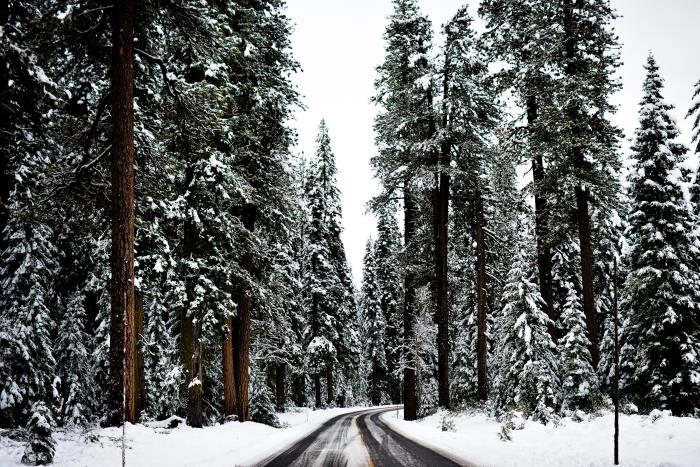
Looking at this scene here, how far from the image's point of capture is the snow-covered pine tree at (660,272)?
17.9 metres

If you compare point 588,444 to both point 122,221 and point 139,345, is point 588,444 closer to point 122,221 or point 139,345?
point 122,221

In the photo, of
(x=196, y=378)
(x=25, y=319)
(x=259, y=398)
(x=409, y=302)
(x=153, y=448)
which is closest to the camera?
(x=153, y=448)

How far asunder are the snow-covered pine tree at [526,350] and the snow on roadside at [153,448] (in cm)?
1001

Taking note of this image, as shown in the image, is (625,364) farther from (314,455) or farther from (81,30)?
(81,30)

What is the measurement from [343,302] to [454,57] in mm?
26035

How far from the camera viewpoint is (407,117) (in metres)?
20.5

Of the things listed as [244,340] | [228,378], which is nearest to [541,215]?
[244,340]

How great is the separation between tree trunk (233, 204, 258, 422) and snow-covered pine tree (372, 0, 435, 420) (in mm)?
6939

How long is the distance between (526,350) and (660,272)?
6.43 metres

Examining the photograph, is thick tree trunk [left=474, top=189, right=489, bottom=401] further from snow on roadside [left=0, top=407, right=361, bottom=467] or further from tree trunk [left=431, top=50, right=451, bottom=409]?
snow on roadside [left=0, top=407, right=361, bottom=467]

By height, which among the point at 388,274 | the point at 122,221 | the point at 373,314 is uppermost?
the point at 122,221

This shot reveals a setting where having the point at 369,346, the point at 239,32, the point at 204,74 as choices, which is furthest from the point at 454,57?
the point at 369,346

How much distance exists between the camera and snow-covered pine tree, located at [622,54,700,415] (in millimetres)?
17906

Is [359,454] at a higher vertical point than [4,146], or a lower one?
lower
